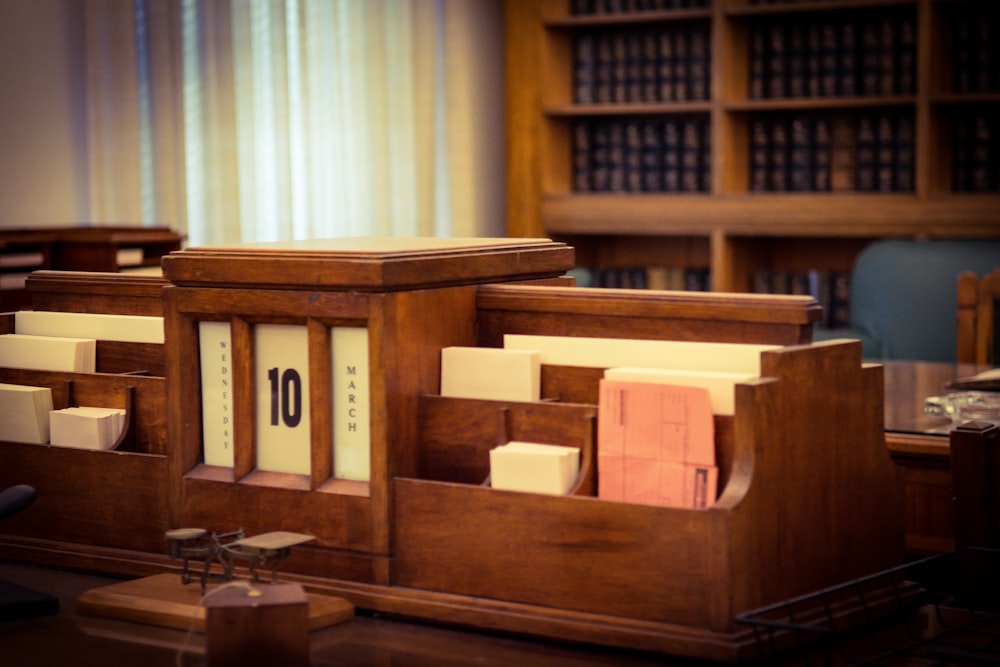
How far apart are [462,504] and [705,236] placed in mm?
4744

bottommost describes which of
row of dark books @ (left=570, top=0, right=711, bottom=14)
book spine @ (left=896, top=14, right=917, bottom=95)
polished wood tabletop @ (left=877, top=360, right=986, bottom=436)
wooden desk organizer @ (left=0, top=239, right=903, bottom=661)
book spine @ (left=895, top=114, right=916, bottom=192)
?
polished wood tabletop @ (left=877, top=360, right=986, bottom=436)

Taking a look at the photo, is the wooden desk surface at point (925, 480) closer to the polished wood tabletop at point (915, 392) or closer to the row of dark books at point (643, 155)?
the polished wood tabletop at point (915, 392)

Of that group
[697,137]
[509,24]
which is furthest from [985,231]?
[509,24]

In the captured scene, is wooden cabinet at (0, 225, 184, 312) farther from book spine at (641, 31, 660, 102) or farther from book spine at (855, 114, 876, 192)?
book spine at (855, 114, 876, 192)

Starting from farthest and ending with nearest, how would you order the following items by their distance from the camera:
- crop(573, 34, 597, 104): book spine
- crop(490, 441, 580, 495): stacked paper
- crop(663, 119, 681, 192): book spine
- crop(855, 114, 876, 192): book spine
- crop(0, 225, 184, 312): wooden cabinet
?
crop(573, 34, 597, 104): book spine < crop(663, 119, 681, 192): book spine < crop(855, 114, 876, 192): book spine < crop(0, 225, 184, 312): wooden cabinet < crop(490, 441, 580, 495): stacked paper

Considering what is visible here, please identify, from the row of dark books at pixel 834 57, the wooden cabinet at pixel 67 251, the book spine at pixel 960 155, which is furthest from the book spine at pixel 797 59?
the wooden cabinet at pixel 67 251

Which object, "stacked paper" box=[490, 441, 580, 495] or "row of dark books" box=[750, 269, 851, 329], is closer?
"stacked paper" box=[490, 441, 580, 495]

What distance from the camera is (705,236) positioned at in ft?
19.2

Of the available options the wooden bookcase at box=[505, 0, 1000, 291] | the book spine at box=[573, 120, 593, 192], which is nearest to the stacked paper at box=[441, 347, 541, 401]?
the wooden bookcase at box=[505, 0, 1000, 291]

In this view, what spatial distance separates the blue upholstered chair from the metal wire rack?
11.5 feet

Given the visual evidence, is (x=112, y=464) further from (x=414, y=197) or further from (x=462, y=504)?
(x=414, y=197)

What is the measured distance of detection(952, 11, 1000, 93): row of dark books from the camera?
16.1 feet

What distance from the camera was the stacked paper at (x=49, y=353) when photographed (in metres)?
1.58

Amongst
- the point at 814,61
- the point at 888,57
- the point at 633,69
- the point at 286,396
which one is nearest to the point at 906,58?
the point at 888,57
